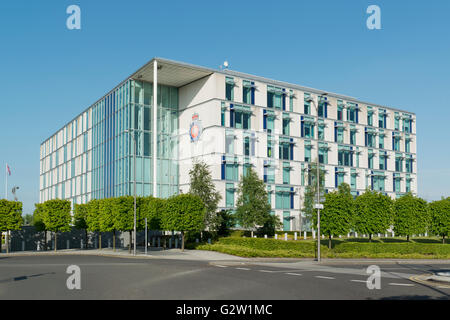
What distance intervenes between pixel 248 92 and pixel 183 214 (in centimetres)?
2734

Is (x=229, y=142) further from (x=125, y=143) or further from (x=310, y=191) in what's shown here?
(x=125, y=143)

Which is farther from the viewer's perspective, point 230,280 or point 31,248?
point 31,248

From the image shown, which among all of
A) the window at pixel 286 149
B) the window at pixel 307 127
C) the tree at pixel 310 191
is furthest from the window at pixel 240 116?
the tree at pixel 310 191

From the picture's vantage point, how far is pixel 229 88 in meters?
65.2

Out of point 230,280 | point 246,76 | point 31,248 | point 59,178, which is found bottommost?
point 31,248

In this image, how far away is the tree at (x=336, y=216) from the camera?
39.7 m

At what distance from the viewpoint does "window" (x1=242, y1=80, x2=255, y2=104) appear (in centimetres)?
6600

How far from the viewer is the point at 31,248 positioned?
6731 cm

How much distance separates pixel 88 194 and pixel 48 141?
31.7 m

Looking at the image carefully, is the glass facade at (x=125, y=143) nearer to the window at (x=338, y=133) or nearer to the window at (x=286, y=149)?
the window at (x=286, y=149)

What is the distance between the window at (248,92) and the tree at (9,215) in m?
32.0

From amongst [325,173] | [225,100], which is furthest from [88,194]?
[325,173]
